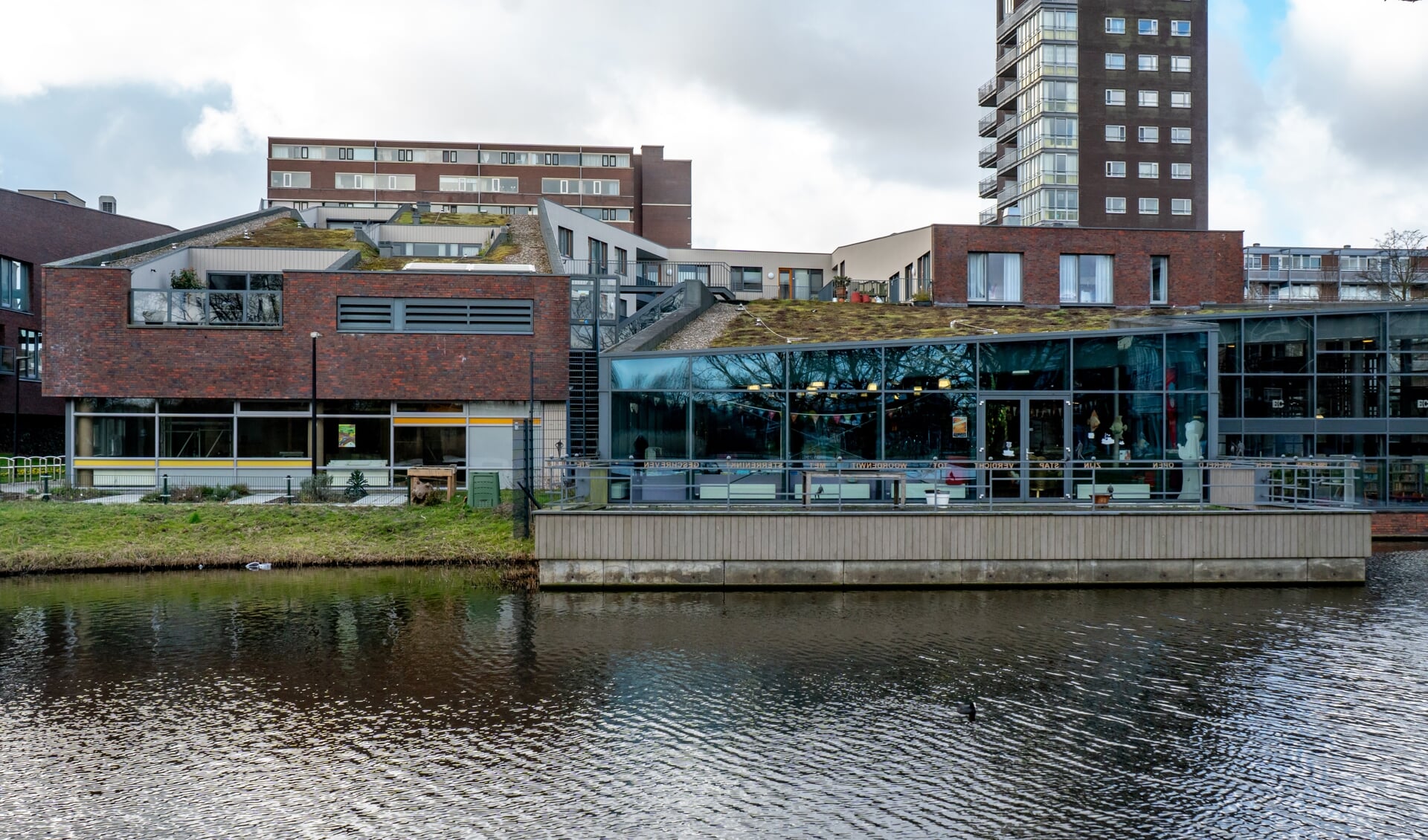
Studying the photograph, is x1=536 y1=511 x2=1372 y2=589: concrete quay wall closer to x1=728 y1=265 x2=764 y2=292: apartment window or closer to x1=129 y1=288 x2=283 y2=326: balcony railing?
x1=129 y1=288 x2=283 y2=326: balcony railing

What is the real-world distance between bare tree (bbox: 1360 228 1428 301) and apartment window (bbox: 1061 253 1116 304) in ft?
78.2

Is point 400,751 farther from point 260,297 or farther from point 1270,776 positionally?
point 260,297

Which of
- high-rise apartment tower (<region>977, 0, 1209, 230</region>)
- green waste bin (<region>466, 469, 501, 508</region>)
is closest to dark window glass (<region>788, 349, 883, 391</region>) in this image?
green waste bin (<region>466, 469, 501, 508</region>)

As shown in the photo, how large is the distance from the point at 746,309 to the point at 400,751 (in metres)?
23.6

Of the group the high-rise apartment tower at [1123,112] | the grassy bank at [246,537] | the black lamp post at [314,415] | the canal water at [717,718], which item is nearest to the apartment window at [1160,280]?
the canal water at [717,718]

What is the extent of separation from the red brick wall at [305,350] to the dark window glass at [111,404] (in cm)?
29

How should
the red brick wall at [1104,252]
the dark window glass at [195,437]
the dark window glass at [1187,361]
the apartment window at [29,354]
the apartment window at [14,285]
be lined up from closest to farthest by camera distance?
the dark window glass at [1187,361]
the dark window glass at [195,437]
the red brick wall at [1104,252]
the apartment window at [14,285]
the apartment window at [29,354]

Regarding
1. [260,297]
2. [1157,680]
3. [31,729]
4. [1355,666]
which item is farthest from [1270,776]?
[260,297]

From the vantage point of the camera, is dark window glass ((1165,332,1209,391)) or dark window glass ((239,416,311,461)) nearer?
dark window glass ((1165,332,1209,391))

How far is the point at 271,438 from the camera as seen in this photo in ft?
96.1

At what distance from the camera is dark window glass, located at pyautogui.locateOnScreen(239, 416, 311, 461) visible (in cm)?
2923

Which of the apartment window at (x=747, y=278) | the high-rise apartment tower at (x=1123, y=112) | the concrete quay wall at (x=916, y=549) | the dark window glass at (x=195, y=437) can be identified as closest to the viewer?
the concrete quay wall at (x=916, y=549)

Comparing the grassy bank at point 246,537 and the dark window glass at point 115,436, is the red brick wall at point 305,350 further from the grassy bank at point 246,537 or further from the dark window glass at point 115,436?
the grassy bank at point 246,537

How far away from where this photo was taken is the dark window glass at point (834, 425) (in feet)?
74.1
